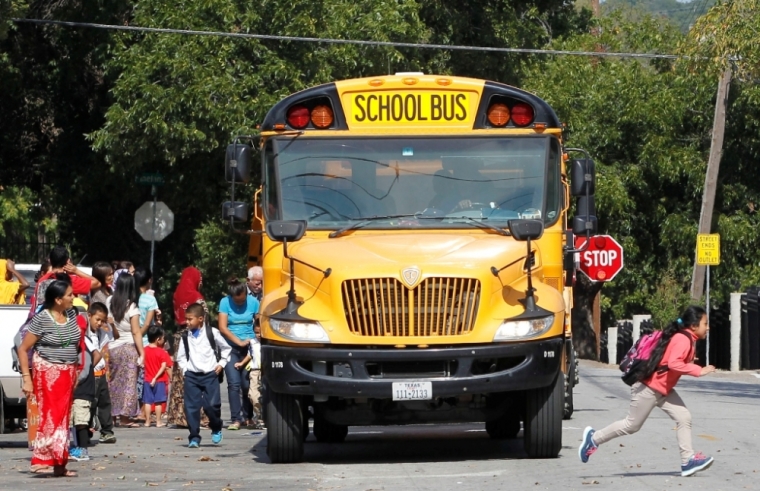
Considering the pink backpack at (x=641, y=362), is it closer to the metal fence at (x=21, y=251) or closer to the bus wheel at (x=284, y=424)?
the bus wheel at (x=284, y=424)

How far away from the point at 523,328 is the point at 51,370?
12.0 feet

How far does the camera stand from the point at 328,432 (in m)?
13.9

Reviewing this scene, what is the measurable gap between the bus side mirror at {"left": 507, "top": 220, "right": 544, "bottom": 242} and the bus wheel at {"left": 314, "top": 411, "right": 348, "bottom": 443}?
3.11m

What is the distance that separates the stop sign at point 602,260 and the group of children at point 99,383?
1122cm

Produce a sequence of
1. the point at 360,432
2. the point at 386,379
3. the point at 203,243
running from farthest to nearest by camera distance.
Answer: the point at 203,243 < the point at 360,432 < the point at 386,379

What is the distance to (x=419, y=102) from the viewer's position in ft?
40.4

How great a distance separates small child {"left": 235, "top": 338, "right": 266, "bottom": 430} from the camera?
15734mm

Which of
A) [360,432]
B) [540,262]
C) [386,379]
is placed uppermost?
[540,262]

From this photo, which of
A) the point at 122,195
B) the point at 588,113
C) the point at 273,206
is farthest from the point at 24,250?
the point at 273,206

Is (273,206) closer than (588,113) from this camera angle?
Yes

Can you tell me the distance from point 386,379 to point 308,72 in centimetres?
1356

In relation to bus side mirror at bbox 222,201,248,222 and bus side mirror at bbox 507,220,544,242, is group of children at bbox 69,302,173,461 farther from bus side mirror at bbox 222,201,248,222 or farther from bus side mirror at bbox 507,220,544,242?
bus side mirror at bbox 507,220,544,242

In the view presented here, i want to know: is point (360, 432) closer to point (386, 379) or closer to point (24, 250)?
point (386, 379)

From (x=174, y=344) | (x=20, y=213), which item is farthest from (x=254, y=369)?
(x=20, y=213)
